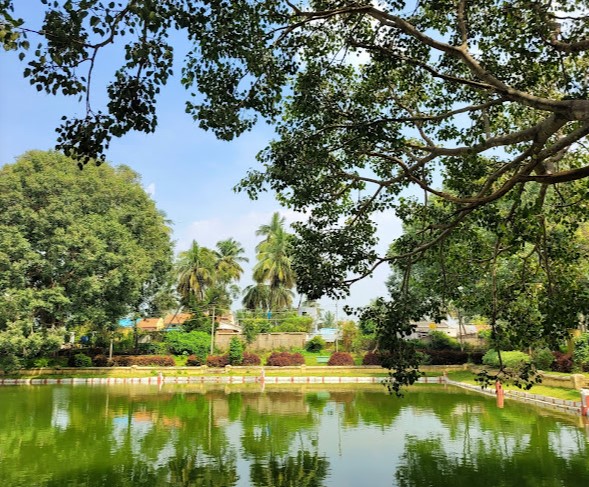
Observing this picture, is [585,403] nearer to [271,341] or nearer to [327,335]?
[271,341]

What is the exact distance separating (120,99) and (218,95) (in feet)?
5.47

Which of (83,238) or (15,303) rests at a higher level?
(83,238)

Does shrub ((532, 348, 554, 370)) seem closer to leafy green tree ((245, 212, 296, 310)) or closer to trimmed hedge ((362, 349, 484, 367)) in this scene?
trimmed hedge ((362, 349, 484, 367))

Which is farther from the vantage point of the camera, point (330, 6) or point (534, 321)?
point (534, 321)

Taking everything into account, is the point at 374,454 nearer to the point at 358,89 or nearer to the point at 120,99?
the point at 358,89

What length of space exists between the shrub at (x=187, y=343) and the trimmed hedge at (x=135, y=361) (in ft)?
6.46

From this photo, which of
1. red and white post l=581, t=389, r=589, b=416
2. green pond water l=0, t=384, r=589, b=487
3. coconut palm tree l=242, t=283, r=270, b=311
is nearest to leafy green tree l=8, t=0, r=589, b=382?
green pond water l=0, t=384, r=589, b=487

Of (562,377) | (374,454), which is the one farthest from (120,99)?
(562,377)

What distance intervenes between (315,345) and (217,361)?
789cm

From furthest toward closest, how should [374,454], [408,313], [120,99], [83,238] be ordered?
1. [83,238]
2. [374,454]
3. [408,313]
4. [120,99]

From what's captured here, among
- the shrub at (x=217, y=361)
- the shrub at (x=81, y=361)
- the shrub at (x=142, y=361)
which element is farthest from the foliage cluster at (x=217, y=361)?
the shrub at (x=81, y=361)

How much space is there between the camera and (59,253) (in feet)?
88.6

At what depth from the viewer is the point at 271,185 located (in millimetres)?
7727

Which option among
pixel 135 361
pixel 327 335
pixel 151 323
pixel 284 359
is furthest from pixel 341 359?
pixel 151 323
